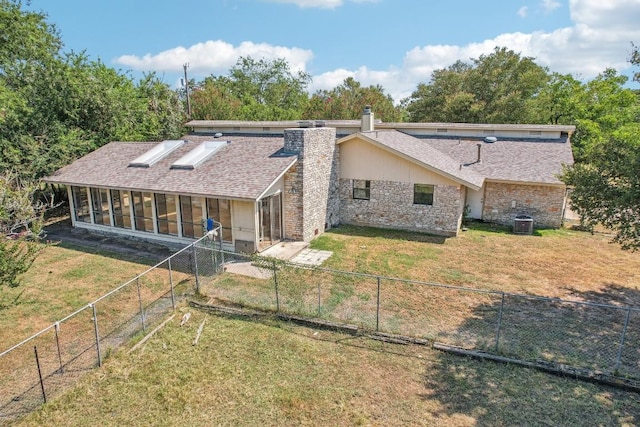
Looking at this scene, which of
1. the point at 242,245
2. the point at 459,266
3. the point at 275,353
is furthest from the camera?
the point at 242,245

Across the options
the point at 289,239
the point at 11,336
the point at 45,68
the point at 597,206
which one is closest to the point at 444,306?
the point at 597,206

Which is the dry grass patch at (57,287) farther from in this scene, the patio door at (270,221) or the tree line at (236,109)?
the patio door at (270,221)

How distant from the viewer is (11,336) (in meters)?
9.99

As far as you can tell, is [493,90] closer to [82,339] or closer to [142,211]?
[142,211]

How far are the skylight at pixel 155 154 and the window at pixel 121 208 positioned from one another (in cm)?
149

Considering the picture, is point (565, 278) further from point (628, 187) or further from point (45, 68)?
point (45, 68)

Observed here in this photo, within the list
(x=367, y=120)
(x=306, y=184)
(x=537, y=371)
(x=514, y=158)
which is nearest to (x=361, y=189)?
(x=306, y=184)

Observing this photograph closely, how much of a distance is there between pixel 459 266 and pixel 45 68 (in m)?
23.0

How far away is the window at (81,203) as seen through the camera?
1861cm

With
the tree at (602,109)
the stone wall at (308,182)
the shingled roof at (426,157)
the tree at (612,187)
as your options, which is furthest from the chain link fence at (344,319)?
the tree at (602,109)

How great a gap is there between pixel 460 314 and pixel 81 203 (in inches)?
674

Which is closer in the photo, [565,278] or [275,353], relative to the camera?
→ [275,353]

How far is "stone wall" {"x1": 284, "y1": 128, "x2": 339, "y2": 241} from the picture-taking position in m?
16.0

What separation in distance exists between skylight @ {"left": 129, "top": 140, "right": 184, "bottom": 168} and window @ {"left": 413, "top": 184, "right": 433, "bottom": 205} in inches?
449
